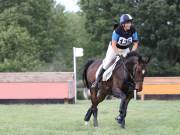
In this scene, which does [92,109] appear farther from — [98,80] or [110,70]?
[110,70]

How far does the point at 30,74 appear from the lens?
2631 cm

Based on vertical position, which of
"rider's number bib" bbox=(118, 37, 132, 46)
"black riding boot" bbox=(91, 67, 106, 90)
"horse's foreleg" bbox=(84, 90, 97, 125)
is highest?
"rider's number bib" bbox=(118, 37, 132, 46)

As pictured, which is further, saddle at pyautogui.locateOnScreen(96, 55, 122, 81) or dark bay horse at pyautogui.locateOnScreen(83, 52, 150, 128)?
saddle at pyautogui.locateOnScreen(96, 55, 122, 81)

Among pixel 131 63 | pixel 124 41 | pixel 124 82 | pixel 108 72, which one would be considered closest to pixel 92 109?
pixel 108 72

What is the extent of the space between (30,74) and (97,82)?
1412 cm

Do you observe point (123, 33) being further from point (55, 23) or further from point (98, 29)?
point (55, 23)

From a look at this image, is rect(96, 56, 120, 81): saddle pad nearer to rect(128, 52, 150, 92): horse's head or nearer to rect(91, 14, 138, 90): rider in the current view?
rect(91, 14, 138, 90): rider

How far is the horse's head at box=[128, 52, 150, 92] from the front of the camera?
11.2 metres

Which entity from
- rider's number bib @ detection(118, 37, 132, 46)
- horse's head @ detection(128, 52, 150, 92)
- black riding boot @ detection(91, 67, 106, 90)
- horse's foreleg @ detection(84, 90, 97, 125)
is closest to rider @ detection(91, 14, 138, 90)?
rider's number bib @ detection(118, 37, 132, 46)

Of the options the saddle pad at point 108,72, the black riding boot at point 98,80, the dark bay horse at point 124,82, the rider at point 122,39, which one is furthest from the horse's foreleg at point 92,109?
the rider at point 122,39

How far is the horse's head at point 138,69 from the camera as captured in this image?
11.2 m

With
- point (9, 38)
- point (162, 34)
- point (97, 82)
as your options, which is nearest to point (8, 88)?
point (97, 82)

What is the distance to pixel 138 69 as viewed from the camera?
11273 mm

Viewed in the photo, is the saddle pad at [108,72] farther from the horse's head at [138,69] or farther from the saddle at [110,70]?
the horse's head at [138,69]
